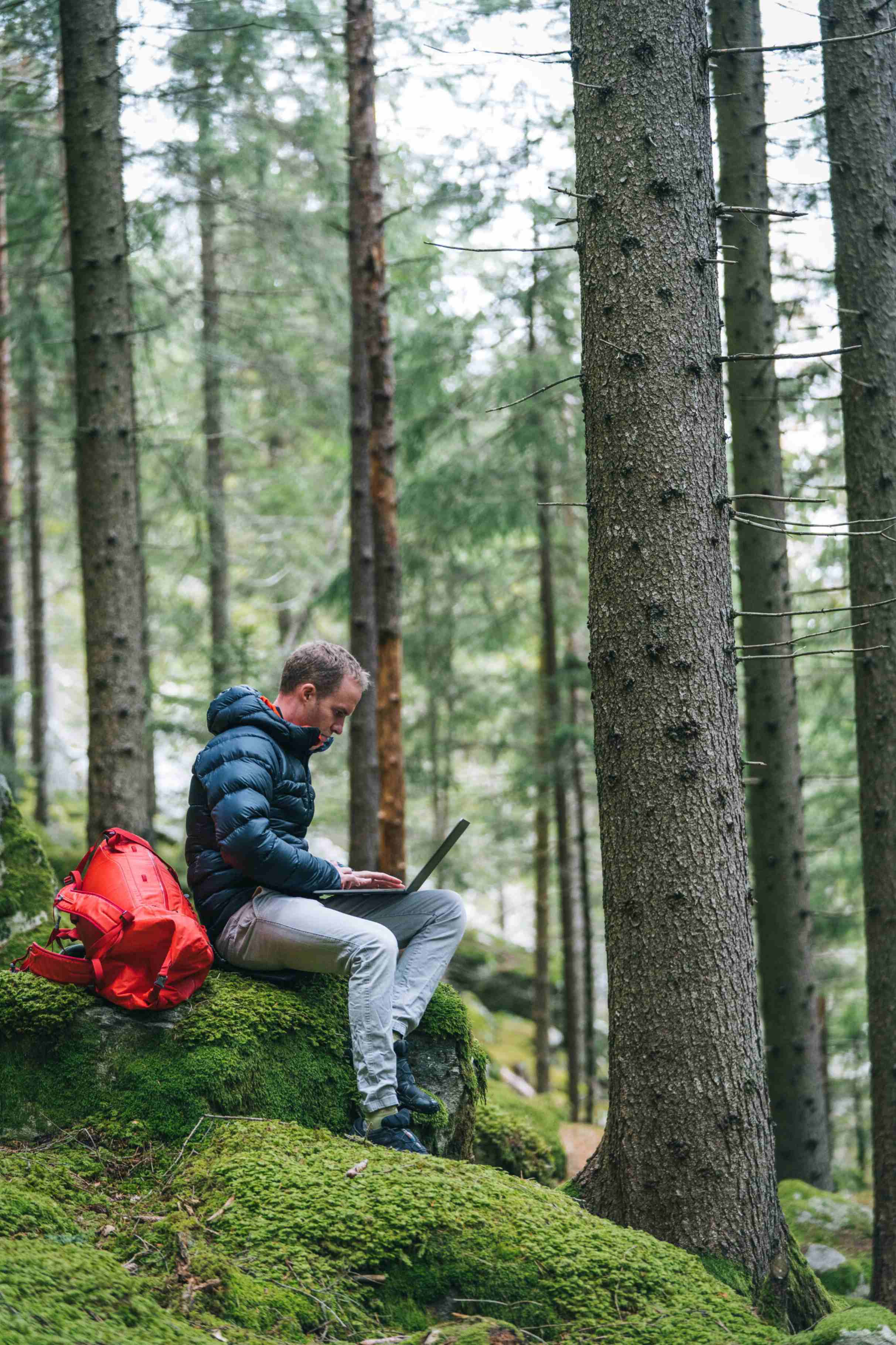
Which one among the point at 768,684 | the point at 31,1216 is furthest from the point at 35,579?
the point at 31,1216

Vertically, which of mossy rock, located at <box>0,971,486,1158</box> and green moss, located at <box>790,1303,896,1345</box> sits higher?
Answer: mossy rock, located at <box>0,971,486,1158</box>

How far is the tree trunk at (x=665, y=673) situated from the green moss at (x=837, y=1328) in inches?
23.5

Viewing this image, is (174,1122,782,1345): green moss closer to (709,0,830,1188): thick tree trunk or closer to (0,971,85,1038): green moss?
(0,971,85,1038): green moss

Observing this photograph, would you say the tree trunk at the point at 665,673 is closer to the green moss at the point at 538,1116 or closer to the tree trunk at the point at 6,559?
the green moss at the point at 538,1116

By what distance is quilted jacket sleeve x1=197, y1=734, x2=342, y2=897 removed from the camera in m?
3.88

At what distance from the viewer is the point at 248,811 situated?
388 centimetres

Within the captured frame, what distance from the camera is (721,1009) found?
3.80 m

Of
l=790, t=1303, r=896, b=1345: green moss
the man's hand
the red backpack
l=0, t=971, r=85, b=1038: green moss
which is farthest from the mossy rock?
l=790, t=1303, r=896, b=1345: green moss

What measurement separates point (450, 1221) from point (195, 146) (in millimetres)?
9690

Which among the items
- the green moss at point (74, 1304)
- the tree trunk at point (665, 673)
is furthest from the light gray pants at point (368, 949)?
the green moss at point (74, 1304)

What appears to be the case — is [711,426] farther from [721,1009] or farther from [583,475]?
[583,475]

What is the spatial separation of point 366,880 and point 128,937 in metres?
1.07

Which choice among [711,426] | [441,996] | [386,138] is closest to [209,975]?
[441,996]

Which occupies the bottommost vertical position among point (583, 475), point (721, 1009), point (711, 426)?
point (721, 1009)
